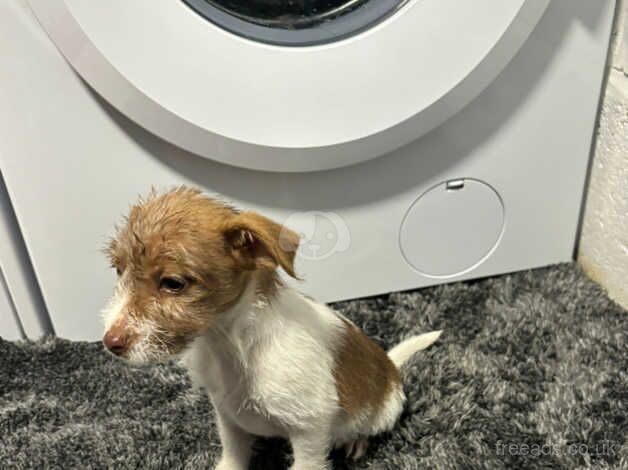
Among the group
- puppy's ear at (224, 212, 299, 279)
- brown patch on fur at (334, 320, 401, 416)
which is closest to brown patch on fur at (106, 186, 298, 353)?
puppy's ear at (224, 212, 299, 279)

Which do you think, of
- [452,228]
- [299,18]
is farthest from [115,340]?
[452,228]

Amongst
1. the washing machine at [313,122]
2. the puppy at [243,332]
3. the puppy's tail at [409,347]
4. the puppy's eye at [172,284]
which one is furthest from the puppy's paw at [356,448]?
the puppy's eye at [172,284]

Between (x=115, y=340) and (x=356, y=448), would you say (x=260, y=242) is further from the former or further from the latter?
(x=356, y=448)

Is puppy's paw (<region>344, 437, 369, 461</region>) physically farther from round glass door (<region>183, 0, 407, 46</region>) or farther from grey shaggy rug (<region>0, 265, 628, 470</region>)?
round glass door (<region>183, 0, 407, 46</region>)

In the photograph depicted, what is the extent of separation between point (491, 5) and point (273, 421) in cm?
49

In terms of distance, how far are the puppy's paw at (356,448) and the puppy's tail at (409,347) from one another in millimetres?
113

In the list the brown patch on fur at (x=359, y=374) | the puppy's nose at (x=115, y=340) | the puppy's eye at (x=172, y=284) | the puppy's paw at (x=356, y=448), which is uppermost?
the puppy's eye at (x=172, y=284)

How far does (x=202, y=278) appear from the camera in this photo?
61 centimetres

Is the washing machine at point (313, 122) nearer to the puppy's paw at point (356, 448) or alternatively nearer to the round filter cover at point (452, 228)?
the round filter cover at point (452, 228)

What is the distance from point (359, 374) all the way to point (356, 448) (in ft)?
0.43

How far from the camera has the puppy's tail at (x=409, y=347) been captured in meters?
0.93

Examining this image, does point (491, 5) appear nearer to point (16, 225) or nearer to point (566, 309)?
point (566, 309)

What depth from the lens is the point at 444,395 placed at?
36.3 inches

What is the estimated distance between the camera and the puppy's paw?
0.85 metres
